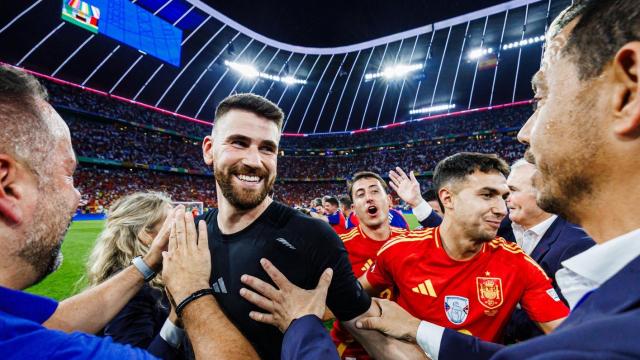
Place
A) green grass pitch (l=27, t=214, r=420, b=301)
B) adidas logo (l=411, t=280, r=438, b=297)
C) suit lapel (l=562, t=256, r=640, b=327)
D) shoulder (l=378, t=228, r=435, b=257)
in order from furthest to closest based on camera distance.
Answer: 1. green grass pitch (l=27, t=214, r=420, b=301)
2. shoulder (l=378, t=228, r=435, b=257)
3. adidas logo (l=411, t=280, r=438, b=297)
4. suit lapel (l=562, t=256, r=640, b=327)

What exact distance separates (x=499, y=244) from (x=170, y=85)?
38.4 m

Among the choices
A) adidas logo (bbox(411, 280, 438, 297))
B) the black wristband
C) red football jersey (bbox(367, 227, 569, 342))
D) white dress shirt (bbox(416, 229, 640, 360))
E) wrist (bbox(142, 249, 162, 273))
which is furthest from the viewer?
adidas logo (bbox(411, 280, 438, 297))

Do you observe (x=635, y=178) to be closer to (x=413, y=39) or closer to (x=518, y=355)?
(x=518, y=355)

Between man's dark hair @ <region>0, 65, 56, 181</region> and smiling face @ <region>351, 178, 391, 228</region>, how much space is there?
355 cm

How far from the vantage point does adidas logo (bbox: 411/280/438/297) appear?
249 centimetres

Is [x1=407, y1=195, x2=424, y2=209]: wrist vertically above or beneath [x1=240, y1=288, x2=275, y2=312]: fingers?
beneath

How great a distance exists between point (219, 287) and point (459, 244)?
2025 millimetres

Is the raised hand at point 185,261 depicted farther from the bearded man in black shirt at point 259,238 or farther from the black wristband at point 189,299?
the bearded man in black shirt at point 259,238

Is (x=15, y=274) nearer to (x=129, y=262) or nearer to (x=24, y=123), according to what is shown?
(x=24, y=123)

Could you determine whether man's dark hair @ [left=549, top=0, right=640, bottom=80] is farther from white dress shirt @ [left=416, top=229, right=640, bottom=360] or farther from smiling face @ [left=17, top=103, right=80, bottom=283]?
smiling face @ [left=17, top=103, right=80, bottom=283]

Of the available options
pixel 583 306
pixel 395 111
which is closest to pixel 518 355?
pixel 583 306

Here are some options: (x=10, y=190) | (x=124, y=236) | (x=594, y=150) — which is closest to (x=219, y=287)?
(x=10, y=190)

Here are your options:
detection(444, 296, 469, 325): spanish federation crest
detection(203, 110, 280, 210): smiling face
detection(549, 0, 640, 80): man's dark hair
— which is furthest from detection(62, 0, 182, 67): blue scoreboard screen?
detection(549, 0, 640, 80): man's dark hair

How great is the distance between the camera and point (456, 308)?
240cm
